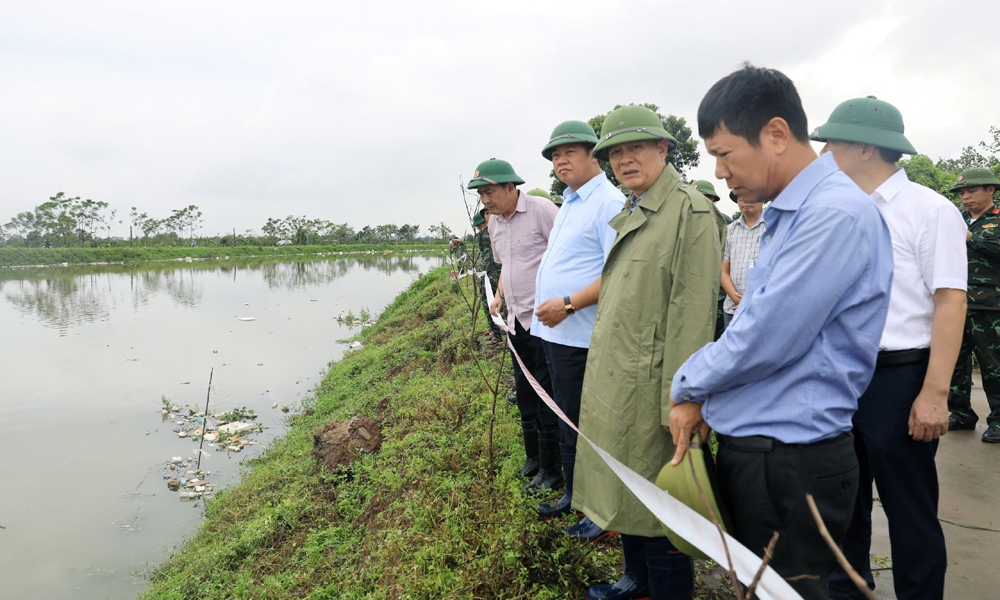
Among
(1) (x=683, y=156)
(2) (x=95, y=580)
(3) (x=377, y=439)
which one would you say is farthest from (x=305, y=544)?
(1) (x=683, y=156)

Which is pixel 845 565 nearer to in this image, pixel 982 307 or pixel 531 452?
pixel 531 452

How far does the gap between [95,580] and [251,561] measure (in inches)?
65.6

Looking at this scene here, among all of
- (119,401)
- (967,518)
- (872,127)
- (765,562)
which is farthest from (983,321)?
(119,401)


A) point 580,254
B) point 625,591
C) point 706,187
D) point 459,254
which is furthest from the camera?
point 459,254

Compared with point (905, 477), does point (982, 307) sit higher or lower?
higher

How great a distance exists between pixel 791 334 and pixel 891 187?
1.06 metres

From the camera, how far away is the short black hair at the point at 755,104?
1.24 m

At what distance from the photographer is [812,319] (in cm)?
114

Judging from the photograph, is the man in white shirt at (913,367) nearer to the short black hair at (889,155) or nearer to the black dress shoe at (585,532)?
the short black hair at (889,155)

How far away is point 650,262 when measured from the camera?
1.71 meters

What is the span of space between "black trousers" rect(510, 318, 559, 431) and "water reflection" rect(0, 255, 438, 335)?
1518 centimetres

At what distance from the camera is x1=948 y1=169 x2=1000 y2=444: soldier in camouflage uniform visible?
3.74m

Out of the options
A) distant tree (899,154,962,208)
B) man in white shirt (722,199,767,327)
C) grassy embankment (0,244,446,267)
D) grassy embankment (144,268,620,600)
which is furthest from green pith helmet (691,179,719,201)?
grassy embankment (0,244,446,267)

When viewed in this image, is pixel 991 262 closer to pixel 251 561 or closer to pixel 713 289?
pixel 713 289
